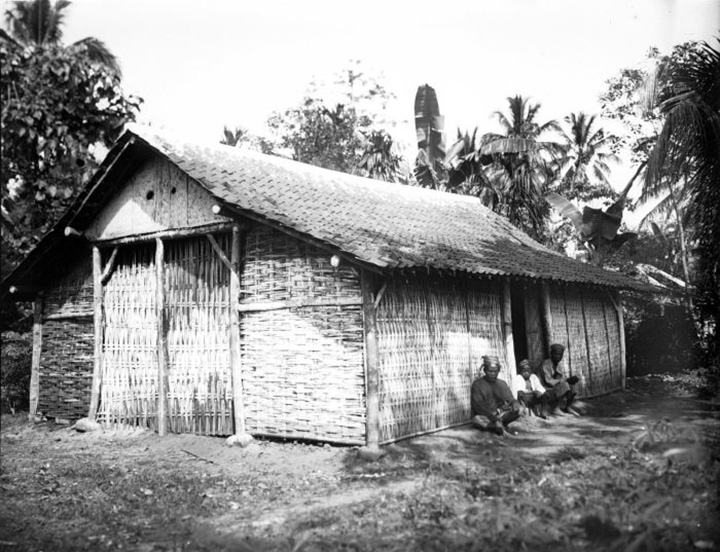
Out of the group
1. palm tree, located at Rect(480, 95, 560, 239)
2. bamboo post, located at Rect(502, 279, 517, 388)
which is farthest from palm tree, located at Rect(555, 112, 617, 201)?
bamboo post, located at Rect(502, 279, 517, 388)

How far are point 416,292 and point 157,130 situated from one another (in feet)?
16.5

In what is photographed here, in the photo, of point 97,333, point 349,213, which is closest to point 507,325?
point 349,213

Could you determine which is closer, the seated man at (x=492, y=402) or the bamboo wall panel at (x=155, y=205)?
the seated man at (x=492, y=402)

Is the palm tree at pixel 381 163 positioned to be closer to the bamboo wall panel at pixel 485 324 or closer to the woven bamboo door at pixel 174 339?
the bamboo wall panel at pixel 485 324

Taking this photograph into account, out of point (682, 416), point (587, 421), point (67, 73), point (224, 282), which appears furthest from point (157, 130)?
point (682, 416)

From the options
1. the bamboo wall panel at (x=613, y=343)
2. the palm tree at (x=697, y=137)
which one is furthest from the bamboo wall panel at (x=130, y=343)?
the bamboo wall panel at (x=613, y=343)

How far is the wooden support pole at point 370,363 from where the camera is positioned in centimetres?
768

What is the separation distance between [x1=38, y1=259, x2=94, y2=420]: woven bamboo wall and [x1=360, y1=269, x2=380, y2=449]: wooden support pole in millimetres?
5908

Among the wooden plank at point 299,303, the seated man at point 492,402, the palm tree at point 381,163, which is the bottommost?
the seated man at point 492,402

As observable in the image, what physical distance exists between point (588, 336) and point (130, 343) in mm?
9137

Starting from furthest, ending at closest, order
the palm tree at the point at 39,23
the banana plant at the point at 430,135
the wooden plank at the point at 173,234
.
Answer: the banana plant at the point at 430,135
the palm tree at the point at 39,23
the wooden plank at the point at 173,234

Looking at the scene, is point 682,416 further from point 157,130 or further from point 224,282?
point 157,130

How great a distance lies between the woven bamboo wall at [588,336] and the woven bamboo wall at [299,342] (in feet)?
18.0

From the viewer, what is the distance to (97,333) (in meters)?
10.5
